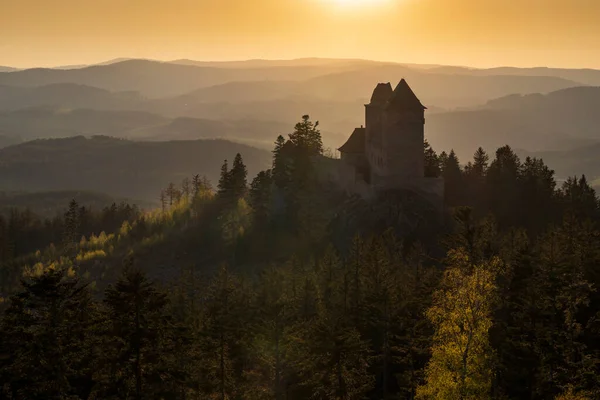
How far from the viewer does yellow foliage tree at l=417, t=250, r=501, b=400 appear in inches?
1099

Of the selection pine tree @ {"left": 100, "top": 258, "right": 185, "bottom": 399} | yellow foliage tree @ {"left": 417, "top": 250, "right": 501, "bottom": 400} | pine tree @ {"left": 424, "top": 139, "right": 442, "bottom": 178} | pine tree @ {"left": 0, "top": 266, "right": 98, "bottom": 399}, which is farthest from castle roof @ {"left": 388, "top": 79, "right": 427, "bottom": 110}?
pine tree @ {"left": 0, "top": 266, "right": 98, "bottom": 399}

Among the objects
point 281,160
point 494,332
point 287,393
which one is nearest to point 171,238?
point 281,160

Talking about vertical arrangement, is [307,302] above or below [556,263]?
below

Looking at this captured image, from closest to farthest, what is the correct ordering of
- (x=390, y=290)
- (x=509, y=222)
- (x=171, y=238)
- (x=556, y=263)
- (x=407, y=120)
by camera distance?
1. (x=556, y=263)
2. (x=390, y=290)
3. (x=407, y=120)
4. (x=509, y=222)
5. (x=171, y=238)

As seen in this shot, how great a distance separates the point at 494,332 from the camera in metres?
39.8

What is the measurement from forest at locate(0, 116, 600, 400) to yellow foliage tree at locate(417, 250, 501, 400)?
7 centimetres

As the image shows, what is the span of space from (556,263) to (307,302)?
83.9ft

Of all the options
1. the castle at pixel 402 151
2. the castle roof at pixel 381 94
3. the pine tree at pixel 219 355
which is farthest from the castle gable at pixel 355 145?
the pine tree at pixel 219 355

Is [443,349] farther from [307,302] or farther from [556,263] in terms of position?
[307,302]

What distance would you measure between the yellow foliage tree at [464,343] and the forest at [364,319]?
2.7 inches

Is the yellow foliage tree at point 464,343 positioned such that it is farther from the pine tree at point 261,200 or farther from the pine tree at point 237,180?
the pine tree at point 237,180

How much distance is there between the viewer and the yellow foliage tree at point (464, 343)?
2792 cm

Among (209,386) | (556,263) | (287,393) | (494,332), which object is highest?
(556,263)

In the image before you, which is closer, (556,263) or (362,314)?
(556,263)
